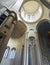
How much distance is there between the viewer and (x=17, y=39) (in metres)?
13.0

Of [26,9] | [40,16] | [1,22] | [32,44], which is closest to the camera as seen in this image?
[1,22]

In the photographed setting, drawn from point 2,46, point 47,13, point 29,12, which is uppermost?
point 29,12

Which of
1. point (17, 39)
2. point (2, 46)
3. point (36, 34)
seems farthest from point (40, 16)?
Result: point (2, 46)

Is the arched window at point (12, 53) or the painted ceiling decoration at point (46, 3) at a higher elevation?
the painted ceiling decoration at point (46, 3)

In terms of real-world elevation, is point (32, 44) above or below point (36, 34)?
below

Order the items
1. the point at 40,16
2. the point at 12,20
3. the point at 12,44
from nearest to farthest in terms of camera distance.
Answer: the point at 12,20 → the point at 12,44 → the point at 40,16

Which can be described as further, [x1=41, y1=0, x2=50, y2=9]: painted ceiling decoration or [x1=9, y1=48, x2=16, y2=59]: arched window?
[x1=41, y1=0, x2=50, y2=9]: painted ceiling decoration

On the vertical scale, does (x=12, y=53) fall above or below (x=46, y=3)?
below

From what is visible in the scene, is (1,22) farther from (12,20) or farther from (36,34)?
(36,34)

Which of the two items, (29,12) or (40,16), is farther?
(29,12)

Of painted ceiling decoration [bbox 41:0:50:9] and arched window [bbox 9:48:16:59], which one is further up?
painted ceiling decoration [bbox 41:0:50:9]

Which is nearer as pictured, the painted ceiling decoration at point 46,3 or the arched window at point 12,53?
the arched window at point 12,53

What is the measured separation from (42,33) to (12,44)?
8.07ft

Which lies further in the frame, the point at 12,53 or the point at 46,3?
the point at 46,3
